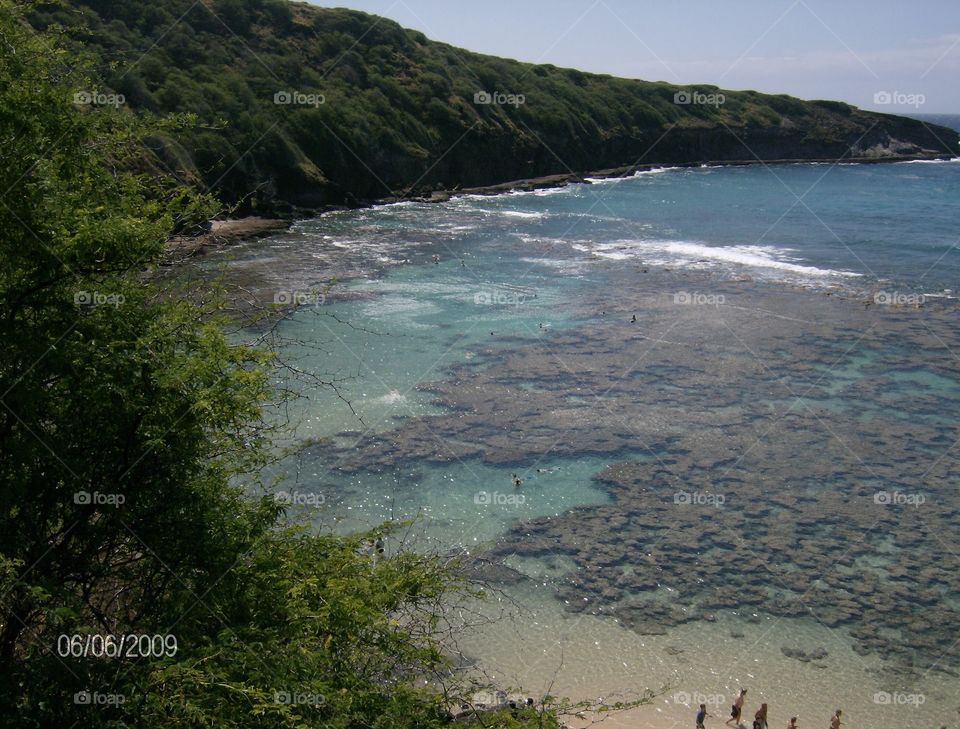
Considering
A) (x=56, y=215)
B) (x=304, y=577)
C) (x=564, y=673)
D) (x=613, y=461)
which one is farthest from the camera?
(x=613, y=461)

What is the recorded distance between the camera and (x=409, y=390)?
30328 millimetres

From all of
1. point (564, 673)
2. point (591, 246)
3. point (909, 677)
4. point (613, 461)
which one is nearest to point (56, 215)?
point (564, 673)

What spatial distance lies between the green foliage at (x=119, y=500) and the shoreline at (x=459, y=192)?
1.63m

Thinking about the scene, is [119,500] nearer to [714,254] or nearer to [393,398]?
[393,398]

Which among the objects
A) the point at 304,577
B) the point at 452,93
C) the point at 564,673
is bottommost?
the point at 564,673

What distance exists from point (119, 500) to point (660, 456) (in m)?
19.7

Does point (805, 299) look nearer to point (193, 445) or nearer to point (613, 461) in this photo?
point (613, 461)

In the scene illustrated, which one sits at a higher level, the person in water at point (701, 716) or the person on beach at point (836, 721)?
the person on beach at point (836, 721)

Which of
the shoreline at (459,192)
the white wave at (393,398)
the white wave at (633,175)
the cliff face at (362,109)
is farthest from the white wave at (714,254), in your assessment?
the white wave at (633,175)

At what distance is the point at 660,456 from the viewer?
2597 cm

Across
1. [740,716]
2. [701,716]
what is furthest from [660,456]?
[701,716]

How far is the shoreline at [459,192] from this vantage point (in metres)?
49.6

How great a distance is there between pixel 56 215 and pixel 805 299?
41.2 meters

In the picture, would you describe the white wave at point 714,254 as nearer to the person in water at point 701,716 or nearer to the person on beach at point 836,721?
the person on beach at point 836,721
